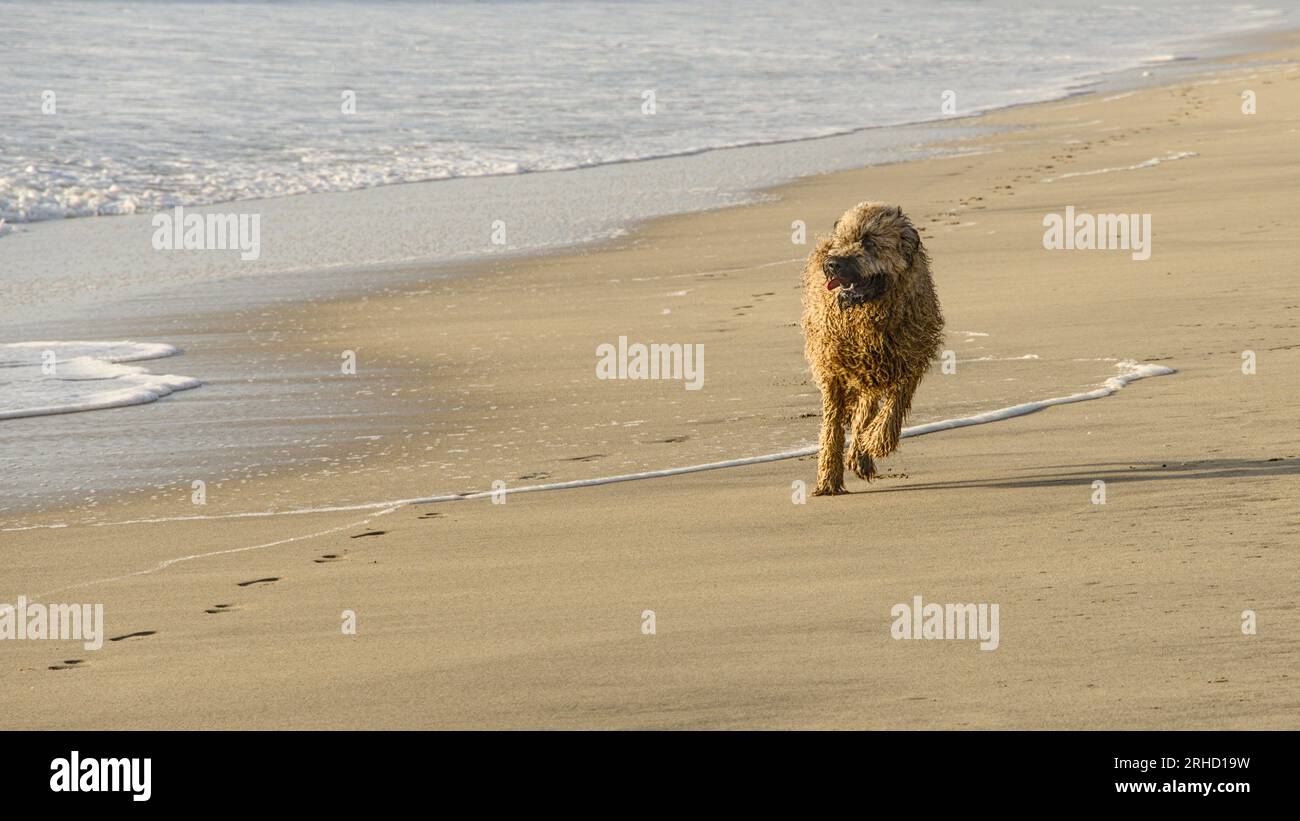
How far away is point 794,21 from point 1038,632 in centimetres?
5812

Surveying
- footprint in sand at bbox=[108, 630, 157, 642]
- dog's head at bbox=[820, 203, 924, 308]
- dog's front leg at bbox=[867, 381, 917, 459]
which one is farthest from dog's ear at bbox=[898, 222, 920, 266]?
footprint in sand at bbox=[108, 630, 157, 642]

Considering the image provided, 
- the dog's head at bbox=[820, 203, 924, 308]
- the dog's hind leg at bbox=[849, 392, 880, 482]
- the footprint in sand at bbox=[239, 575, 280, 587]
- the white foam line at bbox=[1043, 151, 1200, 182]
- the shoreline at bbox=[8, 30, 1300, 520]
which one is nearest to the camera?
the footprint in sand at bbox=[239, 575, 280, 587]

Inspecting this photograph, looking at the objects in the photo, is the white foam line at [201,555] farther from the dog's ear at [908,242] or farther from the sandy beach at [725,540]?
the dog's ear at [908,242]

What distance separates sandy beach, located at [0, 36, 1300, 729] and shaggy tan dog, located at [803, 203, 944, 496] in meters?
0.31

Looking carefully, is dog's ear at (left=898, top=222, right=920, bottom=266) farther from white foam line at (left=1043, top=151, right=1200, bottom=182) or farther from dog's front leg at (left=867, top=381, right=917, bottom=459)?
white foam line at (left=1043, top=151, right=1200, bottom=182)

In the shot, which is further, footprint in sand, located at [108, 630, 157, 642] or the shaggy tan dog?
the shaggy tan dog

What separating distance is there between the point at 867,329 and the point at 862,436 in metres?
0.53

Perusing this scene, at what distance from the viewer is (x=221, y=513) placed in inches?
324

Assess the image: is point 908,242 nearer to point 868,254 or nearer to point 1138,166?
point 868,254

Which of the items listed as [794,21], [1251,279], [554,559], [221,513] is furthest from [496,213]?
[794,21]

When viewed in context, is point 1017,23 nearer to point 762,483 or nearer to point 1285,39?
point 1285,39

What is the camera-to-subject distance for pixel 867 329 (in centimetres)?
773

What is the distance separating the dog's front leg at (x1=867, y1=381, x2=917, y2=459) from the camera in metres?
7.79

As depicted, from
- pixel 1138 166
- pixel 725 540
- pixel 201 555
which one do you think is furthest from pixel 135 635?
pixel 1138 166
